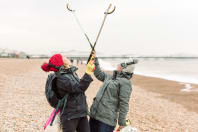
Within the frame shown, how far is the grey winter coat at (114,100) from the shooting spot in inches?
116

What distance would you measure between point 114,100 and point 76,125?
1.89 feet

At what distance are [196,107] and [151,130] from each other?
4.98 metres

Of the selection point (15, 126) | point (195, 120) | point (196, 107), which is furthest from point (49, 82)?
point (196, 107)

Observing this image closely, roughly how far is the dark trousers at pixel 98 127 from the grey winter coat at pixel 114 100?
0.18 ft

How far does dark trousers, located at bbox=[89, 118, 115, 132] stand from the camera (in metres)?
3.08

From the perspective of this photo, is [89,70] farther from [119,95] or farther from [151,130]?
[151,130]

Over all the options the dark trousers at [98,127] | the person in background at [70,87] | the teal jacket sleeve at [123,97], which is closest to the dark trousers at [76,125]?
the person in background at [70,87]

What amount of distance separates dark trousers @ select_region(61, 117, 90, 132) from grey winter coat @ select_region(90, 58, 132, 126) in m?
0.23

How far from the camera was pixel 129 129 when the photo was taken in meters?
2.98

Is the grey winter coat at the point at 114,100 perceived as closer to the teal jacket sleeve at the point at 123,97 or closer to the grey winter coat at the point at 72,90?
the teal jacket sleeve at the point at 123,97

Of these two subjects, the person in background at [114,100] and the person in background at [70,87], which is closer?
the person in background at [70,87]

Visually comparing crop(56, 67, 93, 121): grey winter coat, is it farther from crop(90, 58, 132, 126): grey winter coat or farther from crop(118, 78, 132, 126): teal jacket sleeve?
Result: crop(118, 78, 132, 126): teal jacket sleeve

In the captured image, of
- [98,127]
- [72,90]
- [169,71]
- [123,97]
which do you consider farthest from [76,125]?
[169,71]

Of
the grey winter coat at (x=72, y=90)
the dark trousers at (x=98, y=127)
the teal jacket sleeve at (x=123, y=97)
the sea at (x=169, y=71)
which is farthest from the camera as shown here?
the sea at (x=169, y=71)
